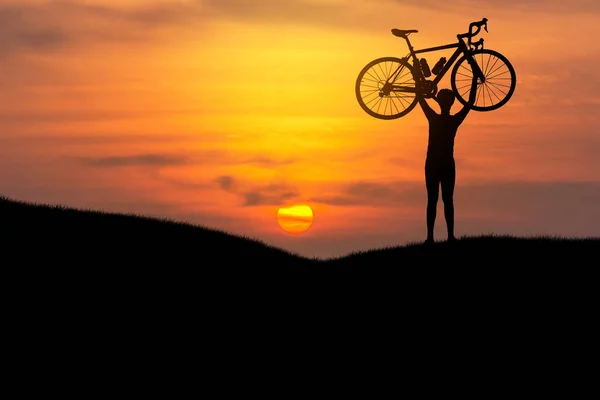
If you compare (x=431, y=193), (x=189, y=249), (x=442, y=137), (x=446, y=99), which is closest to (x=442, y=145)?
(x=442, y=137)

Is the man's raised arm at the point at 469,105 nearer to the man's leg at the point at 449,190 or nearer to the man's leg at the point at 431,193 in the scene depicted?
the man's leg at the point at 449,190

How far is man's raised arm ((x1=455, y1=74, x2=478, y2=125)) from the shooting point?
25.5 m

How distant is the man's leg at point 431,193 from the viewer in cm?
2638

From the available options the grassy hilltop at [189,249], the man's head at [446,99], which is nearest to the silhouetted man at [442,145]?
the man's head at [446,99]

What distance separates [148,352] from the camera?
20.7m

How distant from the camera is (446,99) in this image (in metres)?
26.0

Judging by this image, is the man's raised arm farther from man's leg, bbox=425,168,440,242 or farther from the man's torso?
man's leg, bbox=425,168,440,242

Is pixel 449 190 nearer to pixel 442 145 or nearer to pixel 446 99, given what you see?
pixel 442 145

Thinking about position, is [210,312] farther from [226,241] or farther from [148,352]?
[226,241]

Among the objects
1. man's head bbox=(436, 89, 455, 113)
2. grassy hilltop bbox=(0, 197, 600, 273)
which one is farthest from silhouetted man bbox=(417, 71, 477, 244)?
grassy hilltop bbox=(0, 197, 600, 273)

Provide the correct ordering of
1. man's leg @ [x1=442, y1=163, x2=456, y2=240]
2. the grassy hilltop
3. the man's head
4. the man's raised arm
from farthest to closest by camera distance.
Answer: man's leg @ [x1=442, y1=163, x2=456, y2=240] → the man's head → the man's raised arm → the grassy hilltop

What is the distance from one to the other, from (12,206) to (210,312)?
9.80 m

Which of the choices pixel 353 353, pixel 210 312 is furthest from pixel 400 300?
pixel 210 312

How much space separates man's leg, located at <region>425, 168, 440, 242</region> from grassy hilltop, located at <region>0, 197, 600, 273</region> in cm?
84
